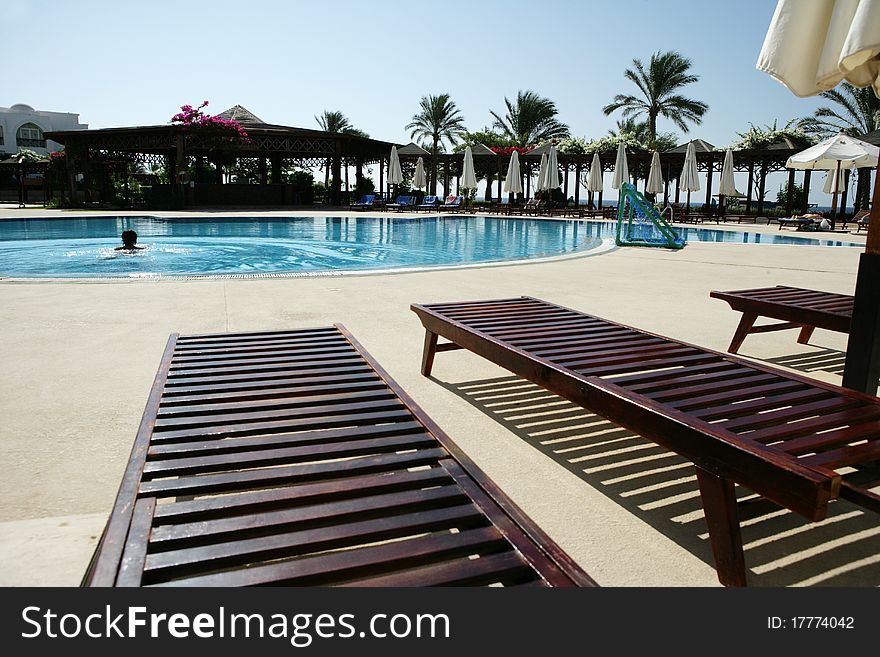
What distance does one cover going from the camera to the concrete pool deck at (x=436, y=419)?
2.29 metres

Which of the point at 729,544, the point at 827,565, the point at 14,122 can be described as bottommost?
the point at 827,565

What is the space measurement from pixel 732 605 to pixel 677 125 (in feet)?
135

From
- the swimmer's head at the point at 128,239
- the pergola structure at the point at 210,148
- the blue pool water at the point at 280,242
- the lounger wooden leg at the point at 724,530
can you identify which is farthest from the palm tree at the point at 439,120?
the lounger wooden leg at the point at 724,530

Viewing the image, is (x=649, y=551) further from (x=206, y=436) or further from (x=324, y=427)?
(x=206, y=436)

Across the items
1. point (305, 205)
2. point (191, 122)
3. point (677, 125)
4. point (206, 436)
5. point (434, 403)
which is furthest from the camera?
point (677, 125)

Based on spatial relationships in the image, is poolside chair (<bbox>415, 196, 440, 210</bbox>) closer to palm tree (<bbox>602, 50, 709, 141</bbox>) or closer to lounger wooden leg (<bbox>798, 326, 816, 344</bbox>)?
palm tree (<bbox>602, 50, 709, 141</bbox>)

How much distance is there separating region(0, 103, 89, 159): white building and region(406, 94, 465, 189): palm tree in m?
41.0

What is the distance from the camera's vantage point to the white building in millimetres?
63000

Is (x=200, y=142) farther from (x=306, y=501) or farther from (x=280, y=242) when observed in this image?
(x=306, y=501)

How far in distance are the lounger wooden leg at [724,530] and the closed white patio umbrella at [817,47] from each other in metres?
1.95

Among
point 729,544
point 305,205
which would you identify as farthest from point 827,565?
point 305,205

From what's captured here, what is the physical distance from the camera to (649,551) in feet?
7.62

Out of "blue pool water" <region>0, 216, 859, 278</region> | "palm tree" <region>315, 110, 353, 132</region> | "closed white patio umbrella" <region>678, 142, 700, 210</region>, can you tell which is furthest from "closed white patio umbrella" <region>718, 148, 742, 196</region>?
"palm tree" <region>315, 110, 353, 132</region>

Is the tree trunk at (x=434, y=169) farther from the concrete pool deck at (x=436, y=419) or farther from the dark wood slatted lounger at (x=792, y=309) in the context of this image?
the dark wood slatted lounger at (x=792, y=309)
